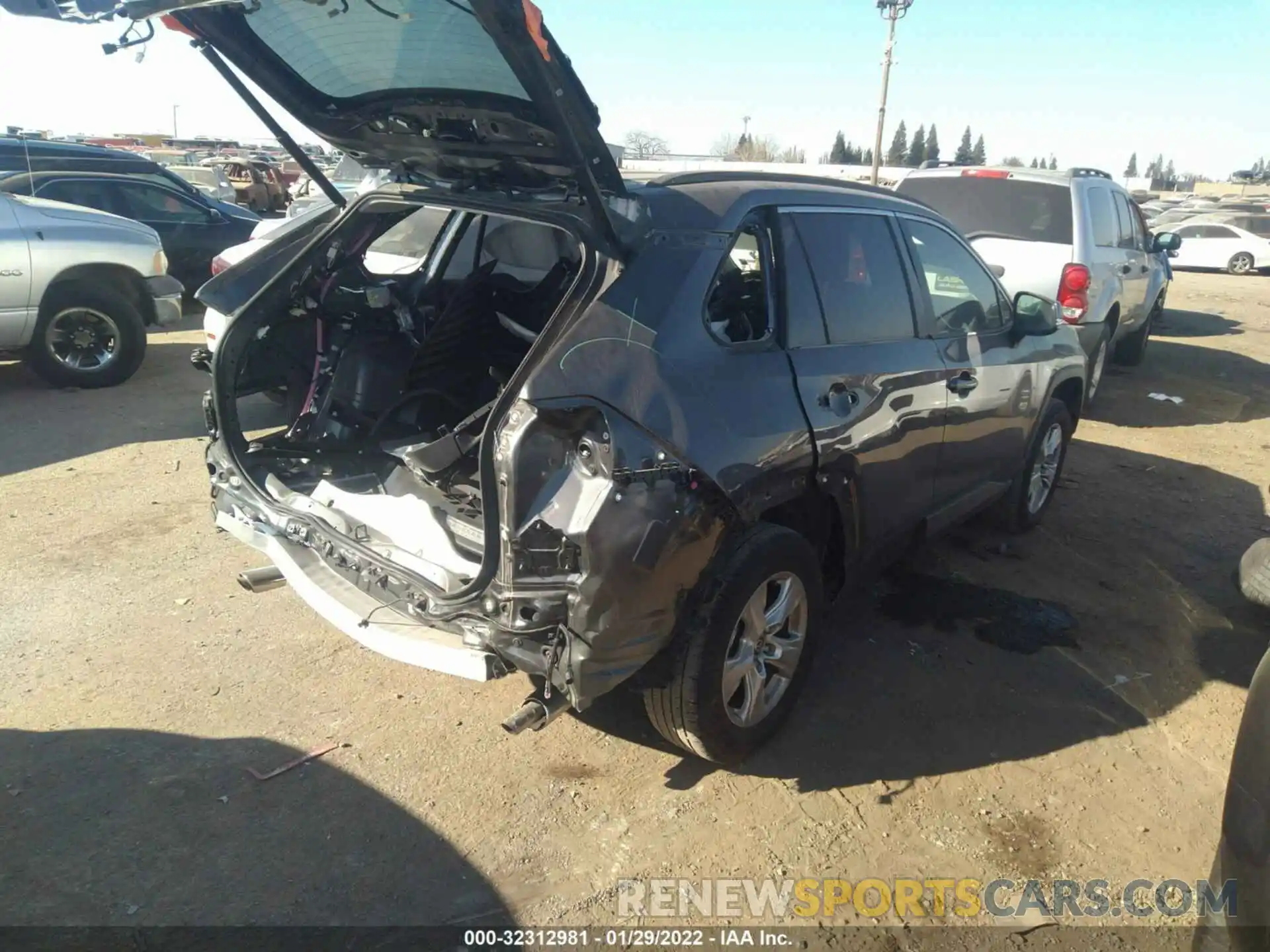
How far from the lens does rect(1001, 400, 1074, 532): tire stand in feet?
16.8

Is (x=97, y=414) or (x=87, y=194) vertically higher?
(x=87, y=194)

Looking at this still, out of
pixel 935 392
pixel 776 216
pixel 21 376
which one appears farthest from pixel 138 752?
pixel 21 376

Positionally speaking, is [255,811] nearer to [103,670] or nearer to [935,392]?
[103,670]

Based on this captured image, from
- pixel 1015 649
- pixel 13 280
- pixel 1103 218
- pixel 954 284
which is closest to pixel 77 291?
pixel 13 280

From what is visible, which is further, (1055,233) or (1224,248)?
(1224,248)

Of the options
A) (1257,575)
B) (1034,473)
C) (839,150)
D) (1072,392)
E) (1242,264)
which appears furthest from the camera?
(839,150)

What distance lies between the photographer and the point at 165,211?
36.4ft

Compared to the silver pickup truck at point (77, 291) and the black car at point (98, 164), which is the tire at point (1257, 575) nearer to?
the silver pickup truck at point (77, 291)

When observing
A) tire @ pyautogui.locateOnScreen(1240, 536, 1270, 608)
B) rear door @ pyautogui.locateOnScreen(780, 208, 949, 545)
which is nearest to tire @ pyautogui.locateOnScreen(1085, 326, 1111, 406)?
tire @ pyautogui.locateOnScreen(1240, 536, 1270, 608)

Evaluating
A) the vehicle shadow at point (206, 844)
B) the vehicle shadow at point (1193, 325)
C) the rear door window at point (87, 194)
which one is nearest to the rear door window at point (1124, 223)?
the vehicle shadow at point (1193, 325)

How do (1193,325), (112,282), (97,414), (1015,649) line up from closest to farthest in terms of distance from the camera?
(1015,649)
(97,414)
(112,282)
(1193,325)

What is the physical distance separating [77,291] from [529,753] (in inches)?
258

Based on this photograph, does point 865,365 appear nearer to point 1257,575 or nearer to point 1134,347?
point 1257,575

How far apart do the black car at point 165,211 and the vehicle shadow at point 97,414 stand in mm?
2834
